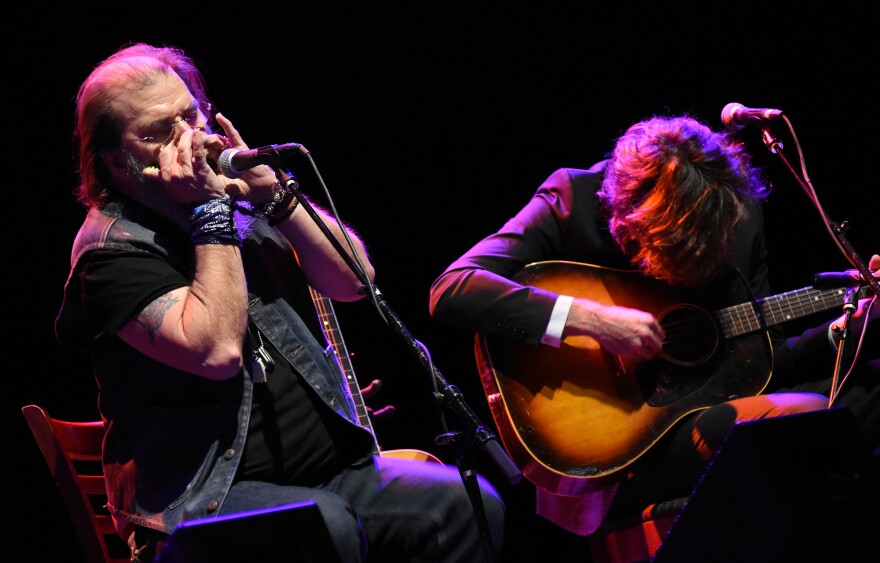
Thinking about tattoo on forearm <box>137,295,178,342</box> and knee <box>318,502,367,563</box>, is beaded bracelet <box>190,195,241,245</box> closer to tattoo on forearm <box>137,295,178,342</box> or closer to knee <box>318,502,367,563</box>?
tattoo on forearm <box>137,295,178,342</box>

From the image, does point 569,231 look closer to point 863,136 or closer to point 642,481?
point 642,481

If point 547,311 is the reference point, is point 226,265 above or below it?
above

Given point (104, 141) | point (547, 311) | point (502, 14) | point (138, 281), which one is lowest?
point (547, 311)

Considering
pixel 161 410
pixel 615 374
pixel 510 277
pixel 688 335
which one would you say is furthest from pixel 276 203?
pixel 688 335

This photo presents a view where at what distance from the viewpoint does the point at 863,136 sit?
4.03m

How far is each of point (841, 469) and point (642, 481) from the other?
3.81 ft

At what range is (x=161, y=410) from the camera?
203cm

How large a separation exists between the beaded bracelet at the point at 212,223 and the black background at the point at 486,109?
65.3 inches

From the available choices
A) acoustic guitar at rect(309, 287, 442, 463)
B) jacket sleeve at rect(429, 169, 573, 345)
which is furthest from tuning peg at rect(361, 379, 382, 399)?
jacket sleeve at rect(429, 169, 573, 345)

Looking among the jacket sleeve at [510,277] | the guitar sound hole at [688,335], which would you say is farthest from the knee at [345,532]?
the guitar sound hole at [688,335]

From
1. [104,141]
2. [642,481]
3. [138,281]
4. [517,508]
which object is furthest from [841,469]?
[517,508]

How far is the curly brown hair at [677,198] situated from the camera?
9.93 feet

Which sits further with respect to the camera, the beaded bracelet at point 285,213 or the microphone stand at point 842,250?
the microphone stand at point 842,250

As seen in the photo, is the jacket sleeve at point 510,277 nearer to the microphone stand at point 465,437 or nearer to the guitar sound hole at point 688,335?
the guitar sound hole at point 688,335
